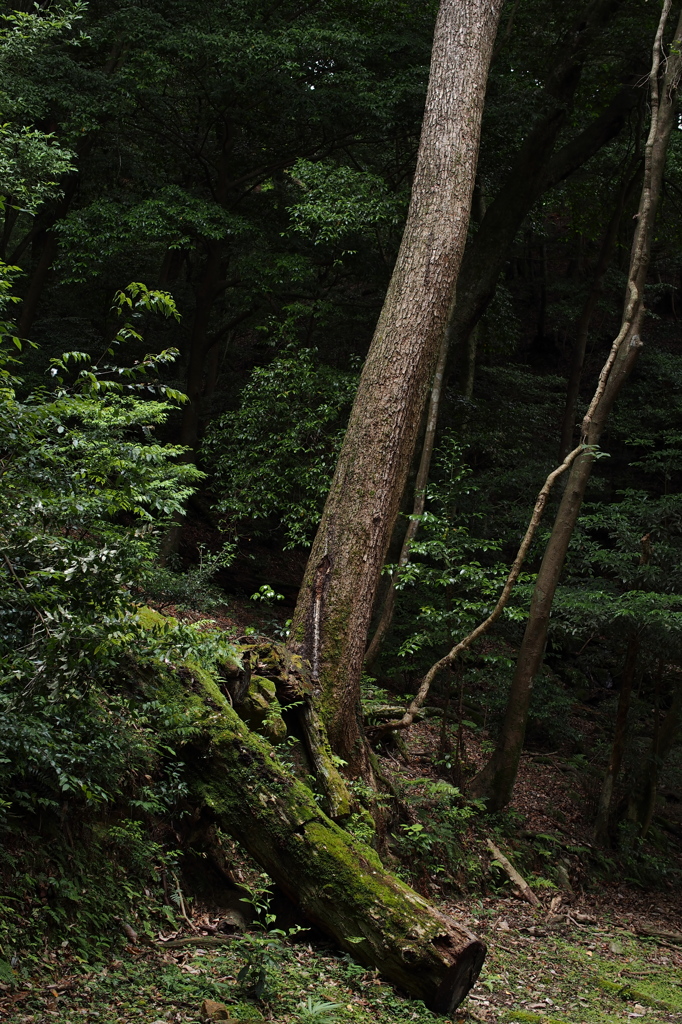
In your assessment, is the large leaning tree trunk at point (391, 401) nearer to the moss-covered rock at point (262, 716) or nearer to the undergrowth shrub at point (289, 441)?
the moss-covered rock at point (262, 716)

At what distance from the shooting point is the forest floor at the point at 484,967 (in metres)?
3.39

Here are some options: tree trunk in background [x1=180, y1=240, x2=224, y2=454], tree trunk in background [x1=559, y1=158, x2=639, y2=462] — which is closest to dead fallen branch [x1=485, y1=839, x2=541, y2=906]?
tree trunk in background [x1=559, y1=158, x2=639, y2=462]

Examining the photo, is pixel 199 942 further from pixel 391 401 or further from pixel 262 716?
pixel 391 401

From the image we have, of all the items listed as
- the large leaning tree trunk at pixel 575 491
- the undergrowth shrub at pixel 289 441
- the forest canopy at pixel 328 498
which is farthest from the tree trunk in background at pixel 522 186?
the large leaning tree trunk at pixel 575 491

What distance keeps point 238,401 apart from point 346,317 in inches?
104

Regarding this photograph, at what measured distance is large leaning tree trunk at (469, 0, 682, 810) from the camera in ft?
26.6

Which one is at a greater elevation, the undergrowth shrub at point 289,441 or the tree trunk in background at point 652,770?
the undergrowth shrub at point 289,441

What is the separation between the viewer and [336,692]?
575 cm

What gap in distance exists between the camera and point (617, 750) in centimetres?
939

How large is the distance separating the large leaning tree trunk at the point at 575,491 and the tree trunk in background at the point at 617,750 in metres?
1.53

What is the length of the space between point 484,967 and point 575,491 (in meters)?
4.71

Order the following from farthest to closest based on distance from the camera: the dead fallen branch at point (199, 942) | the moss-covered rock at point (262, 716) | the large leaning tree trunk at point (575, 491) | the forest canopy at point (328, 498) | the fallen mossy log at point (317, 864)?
1. the large leaning tree trunk at point (575, 491)
2. the moss-covered rock at point (262, 716)
3. the fallen mossy log at point (317, 864)
4. the dead fallen branch at point (199, 942)
5. the forest canopy at point (328, 498)

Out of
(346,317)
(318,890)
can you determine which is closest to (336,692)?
(318,890)

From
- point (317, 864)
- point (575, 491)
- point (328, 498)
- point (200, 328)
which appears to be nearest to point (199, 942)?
point (317, 864)
